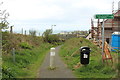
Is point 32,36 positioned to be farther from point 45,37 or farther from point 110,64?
point 110,64

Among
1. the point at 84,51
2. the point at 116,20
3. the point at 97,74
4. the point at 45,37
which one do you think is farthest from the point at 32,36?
the point at 97,74

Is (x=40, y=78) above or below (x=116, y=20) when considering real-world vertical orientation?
below

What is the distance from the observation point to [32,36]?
2309 centimetres

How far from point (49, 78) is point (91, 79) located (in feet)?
5.46

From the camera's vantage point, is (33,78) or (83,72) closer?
(33,78)

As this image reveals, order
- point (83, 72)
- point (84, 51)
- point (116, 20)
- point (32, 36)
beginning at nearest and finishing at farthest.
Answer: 1. point (83, 72)
2. point (84, 51)
3. point (116, 20)
4. point (32, 36)

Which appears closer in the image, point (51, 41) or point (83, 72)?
point (83, 72)

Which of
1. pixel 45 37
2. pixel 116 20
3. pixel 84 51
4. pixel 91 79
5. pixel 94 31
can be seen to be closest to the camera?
pixel 91 79

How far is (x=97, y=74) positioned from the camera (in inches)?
262

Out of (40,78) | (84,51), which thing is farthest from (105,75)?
(40,78)

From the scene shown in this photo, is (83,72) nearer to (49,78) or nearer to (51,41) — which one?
(49,78)

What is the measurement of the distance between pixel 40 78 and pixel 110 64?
3.14m

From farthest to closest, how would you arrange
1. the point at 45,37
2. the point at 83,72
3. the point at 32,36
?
the point at 45,37
the point at 32,36
the point at 83,72

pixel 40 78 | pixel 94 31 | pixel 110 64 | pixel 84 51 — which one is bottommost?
pixel 40 78
